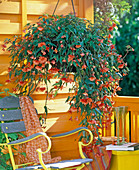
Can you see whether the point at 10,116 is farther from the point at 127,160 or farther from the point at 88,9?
the point at 88,9

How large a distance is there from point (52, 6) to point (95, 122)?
1308mm

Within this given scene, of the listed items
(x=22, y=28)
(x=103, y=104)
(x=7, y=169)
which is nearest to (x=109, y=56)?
(x=103, y=104)

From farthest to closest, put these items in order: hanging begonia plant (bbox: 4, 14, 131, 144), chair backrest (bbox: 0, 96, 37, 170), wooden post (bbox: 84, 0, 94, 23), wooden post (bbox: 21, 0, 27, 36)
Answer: wooden post (bbox: 84, 0, 94, 23)
wooden post (bbox: 21, 0, 27, 36)
chair backrest (bbox: 0, 96, 37, 170)
hanging begonia plant (bbox: 4, 14, 131, 144)

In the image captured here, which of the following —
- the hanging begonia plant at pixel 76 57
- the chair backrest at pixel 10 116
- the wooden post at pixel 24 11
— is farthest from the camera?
the wooden post at pixel 24 11

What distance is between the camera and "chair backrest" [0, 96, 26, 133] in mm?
3127

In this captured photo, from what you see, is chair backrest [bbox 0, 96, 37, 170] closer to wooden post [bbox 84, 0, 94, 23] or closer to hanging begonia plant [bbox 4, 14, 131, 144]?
hanging begonia plant [bbox 4, 14, 131, 144]

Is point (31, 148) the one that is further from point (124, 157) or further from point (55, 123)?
point (124, 157)

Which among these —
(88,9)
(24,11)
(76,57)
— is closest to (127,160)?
(76,57)

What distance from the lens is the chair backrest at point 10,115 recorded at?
3.13 m

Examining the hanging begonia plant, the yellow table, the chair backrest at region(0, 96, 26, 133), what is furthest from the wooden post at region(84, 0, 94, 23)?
the yellow table

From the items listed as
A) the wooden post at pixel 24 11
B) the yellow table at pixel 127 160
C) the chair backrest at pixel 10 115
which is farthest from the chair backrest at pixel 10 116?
the yellow table at pixel 127 160

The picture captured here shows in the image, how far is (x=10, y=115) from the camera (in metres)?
3.19

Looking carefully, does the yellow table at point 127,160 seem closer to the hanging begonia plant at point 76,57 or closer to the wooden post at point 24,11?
the hanging begonia plant at point 76,57

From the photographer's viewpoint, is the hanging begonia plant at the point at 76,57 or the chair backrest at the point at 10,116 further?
the chair backrest at the point at 10,116
